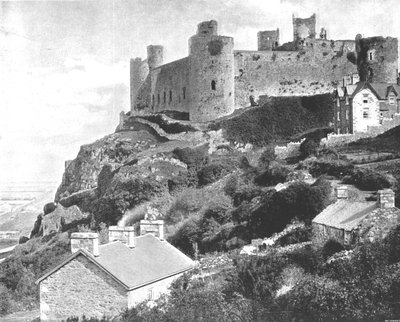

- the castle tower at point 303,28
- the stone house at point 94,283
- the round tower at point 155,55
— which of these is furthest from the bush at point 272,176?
the round tower at point 155,55

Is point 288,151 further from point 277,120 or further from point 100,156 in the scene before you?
point 100,156

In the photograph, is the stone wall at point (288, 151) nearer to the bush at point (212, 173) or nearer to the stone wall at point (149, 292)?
the bush at point (212, 173)

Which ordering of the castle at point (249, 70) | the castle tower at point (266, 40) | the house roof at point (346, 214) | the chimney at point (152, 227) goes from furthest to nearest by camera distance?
1. the castle tower at point (266, 40)
2. the castle at point (249, 70)
3. the chimney at point (152, 227)
4. the house roof at point (346, 214)

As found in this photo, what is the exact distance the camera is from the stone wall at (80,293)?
18.8 meters

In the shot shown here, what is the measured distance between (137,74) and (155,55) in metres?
2.98

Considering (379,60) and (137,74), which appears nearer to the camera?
(379,60)

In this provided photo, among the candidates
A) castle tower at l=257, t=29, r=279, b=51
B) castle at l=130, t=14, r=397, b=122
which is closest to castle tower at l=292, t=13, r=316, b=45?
castle at l=130, t=14, r=397, b=122

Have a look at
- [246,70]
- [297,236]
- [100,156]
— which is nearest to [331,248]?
[297,236]

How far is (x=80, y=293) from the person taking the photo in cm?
1911

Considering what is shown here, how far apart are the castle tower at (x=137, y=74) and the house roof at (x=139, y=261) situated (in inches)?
2003

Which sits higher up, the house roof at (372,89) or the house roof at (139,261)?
the house roof at (372,89)

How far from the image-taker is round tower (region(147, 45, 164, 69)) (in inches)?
2822

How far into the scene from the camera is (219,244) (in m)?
32.0

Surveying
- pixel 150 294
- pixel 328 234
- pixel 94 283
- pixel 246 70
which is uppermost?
pixel 246 70
